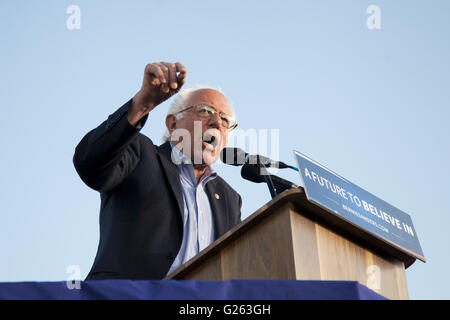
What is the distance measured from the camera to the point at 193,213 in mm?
3451

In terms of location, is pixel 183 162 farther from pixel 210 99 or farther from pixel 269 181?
pixel 269 181

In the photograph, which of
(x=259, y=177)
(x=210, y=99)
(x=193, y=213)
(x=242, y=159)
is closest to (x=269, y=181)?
(x=259, y=177)

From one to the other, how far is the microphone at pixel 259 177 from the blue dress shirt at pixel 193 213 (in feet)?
1.06

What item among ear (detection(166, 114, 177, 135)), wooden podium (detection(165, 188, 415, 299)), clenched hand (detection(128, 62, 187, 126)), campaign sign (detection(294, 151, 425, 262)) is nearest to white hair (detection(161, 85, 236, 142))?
ear (detection(166, 114, 177, 135))

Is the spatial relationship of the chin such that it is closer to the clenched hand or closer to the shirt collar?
→ the shirt collar

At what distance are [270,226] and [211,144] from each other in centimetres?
153

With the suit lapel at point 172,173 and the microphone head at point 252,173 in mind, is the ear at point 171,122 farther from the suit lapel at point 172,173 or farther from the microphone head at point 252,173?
the microphone head at point 252,173

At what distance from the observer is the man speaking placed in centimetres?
302

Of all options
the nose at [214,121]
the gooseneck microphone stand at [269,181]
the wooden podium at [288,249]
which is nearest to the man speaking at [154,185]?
the nose at [214,121]

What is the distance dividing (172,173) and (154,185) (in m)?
0.16

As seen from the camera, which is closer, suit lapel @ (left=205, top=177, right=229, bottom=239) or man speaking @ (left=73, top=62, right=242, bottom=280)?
man speaking @ (left=73, top=62, right=242, bottom=280)

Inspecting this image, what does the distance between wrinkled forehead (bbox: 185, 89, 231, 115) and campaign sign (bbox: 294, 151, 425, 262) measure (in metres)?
1.41

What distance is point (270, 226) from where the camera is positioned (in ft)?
7.84

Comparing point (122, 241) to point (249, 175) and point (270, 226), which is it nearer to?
point (249, 175)
